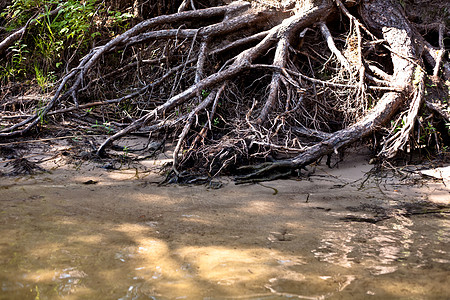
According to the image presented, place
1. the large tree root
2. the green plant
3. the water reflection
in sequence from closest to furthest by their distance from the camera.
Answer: the water reflection
the large tree root
the green plant

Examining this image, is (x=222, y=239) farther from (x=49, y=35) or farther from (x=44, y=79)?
(x=49, y=35)

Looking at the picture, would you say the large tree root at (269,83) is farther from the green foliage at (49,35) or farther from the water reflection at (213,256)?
the water reflection at (213,256)

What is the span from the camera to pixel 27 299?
159 cm

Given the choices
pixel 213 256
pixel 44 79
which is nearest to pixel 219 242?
pixel 213 256

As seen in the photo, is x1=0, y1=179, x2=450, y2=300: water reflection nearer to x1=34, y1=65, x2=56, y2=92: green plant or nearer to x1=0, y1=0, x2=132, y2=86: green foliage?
x1=34, y1=65, x2=56, y2=92: green plant

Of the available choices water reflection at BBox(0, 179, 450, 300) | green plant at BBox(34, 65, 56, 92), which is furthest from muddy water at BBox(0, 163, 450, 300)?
green plant at BBox(34, 65, 56, 92)

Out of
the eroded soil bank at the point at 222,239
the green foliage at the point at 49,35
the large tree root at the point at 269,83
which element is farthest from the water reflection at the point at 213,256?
the green foliage at the point at 49,35

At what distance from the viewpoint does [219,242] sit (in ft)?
7.24

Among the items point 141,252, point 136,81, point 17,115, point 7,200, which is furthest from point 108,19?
point 141,252

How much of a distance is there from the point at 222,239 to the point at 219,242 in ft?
0.16

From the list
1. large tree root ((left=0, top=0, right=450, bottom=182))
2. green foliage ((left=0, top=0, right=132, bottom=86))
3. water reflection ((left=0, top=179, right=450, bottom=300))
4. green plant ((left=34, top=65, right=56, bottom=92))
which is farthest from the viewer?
green foliage ((left=0, top=0, right=132, bottom=86))

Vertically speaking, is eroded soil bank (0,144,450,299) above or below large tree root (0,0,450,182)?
below

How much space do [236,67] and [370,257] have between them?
290 cm

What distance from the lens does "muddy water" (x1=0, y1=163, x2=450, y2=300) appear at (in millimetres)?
1704
